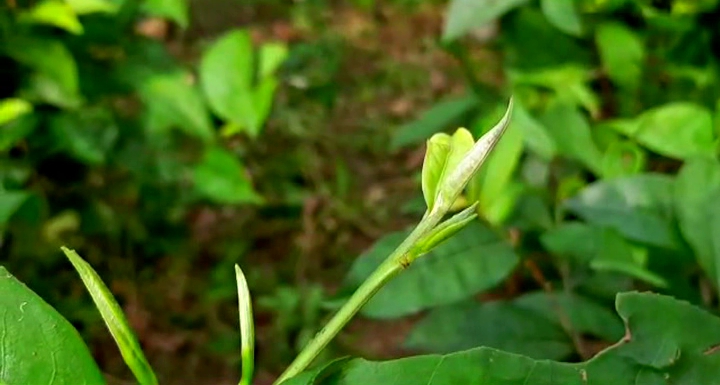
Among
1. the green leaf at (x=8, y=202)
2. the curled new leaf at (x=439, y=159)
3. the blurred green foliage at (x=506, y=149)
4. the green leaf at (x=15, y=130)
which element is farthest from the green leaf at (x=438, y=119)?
the curled new leaf at (x=439, y=159)

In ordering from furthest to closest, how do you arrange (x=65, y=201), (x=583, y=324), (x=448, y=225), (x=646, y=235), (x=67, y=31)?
(x=65, y=201), (x=67, y=31), (x=583, y=324), (x=646, y=235), (x=448, y=225)

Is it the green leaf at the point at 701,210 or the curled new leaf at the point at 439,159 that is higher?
the curled new leaf at the point at 439,159

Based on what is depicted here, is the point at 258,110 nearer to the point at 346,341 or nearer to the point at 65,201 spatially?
the point at 65,201

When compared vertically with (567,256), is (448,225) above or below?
above

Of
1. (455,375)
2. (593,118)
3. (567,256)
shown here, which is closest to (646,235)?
(567,256)

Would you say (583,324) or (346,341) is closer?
(583,324)

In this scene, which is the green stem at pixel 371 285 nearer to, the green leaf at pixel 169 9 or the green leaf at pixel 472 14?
the green leaf at pixel 472 14

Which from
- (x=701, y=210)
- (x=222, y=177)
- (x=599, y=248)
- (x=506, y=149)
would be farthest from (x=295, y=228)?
(x=701, y=210)

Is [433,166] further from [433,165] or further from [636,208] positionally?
[636,208]
